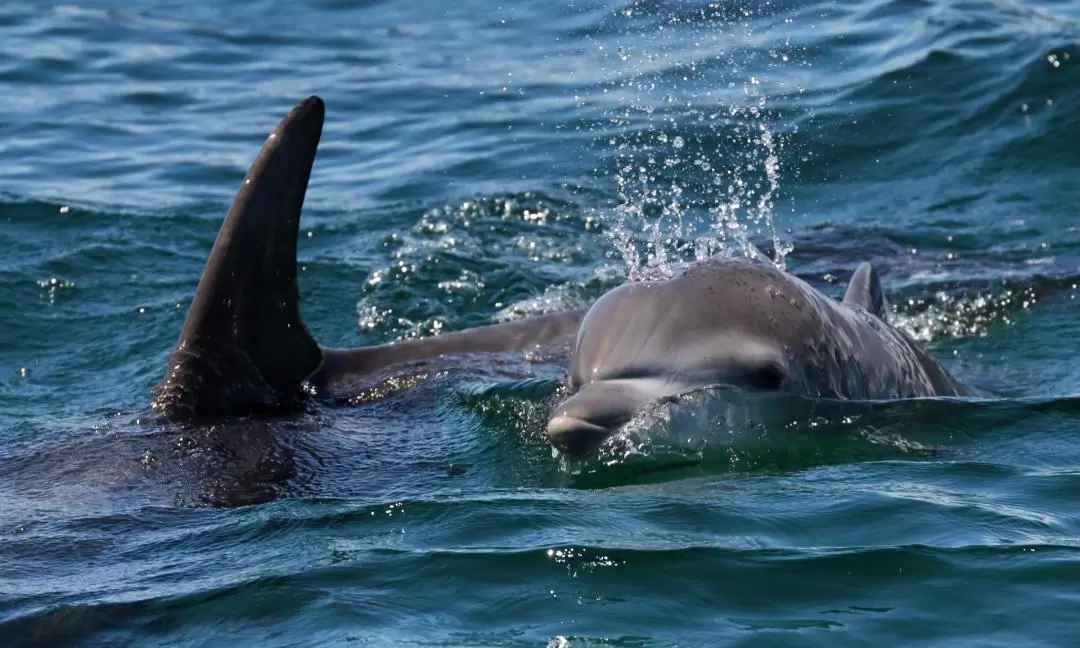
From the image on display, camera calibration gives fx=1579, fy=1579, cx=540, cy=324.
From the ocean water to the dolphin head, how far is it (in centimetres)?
25

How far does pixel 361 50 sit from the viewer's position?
2144 centimetres

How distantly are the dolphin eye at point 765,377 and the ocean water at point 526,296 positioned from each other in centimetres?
21

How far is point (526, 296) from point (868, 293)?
3.87 metres

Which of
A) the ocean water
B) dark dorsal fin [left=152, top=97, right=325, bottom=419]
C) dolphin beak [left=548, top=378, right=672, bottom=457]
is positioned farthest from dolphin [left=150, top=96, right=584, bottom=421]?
dolphin beak [left=548, top=378, right=672, bottom=457]

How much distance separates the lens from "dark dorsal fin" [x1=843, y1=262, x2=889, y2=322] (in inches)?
298

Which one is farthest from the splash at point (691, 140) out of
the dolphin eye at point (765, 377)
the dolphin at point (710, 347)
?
the dolphin eye at point (765, 377)

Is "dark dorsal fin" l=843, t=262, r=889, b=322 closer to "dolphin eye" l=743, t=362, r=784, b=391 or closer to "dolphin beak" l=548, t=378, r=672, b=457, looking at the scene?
"dolphin eye" l=743, t=362, r=784, b=391

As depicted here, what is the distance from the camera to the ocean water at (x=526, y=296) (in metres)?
4.93

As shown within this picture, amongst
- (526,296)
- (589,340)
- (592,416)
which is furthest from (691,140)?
(592,416)

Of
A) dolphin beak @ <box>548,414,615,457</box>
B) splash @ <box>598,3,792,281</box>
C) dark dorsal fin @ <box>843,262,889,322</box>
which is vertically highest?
A: splash @ <box>598,3,792,281</box>

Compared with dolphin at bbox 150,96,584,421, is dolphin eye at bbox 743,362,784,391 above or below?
below

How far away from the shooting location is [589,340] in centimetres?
621

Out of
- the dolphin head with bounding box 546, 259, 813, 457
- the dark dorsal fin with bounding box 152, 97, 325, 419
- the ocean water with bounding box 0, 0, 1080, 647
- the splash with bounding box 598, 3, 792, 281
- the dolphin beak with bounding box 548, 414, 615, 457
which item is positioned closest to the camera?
the ocean water with bounding box 0, 0, 1080, 647

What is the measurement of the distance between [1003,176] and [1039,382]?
576cm
